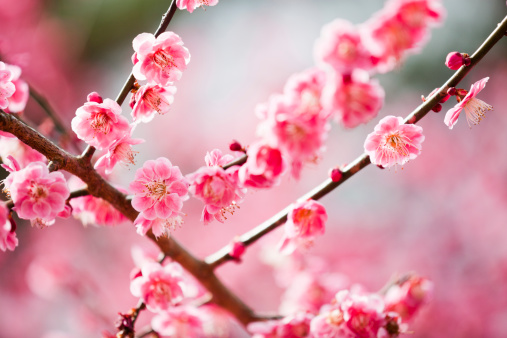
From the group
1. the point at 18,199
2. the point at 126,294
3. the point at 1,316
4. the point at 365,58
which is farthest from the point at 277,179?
the point at 1,316

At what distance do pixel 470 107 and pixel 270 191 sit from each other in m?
2.47

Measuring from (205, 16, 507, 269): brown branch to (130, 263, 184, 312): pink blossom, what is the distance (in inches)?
4.5

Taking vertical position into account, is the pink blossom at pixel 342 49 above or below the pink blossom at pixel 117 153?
below

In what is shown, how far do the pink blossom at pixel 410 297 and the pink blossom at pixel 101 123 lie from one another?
33.2 inches

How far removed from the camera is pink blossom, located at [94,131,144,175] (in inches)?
29.9

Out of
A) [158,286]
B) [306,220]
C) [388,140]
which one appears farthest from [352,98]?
[158,286]

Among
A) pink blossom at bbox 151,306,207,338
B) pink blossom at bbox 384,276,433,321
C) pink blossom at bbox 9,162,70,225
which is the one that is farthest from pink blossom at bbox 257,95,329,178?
pink blossom at bbox 384,276,433,321

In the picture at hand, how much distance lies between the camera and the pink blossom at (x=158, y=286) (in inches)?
33.6

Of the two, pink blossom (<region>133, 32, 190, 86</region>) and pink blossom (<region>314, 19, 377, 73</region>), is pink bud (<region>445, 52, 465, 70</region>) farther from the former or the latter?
pink blossom (<region>133, 32, 190, 86</region>)

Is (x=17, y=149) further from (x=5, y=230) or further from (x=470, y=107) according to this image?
(x=470, y=107)

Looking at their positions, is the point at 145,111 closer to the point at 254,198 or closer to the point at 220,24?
the point at 254,198

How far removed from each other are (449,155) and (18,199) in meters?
2.85

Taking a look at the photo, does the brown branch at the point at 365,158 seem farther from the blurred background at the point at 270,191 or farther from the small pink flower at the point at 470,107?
the blurred background at the point at 270,191

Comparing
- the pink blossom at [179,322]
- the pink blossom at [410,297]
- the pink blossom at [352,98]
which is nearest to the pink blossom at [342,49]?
the pink blossom at [352,98]
